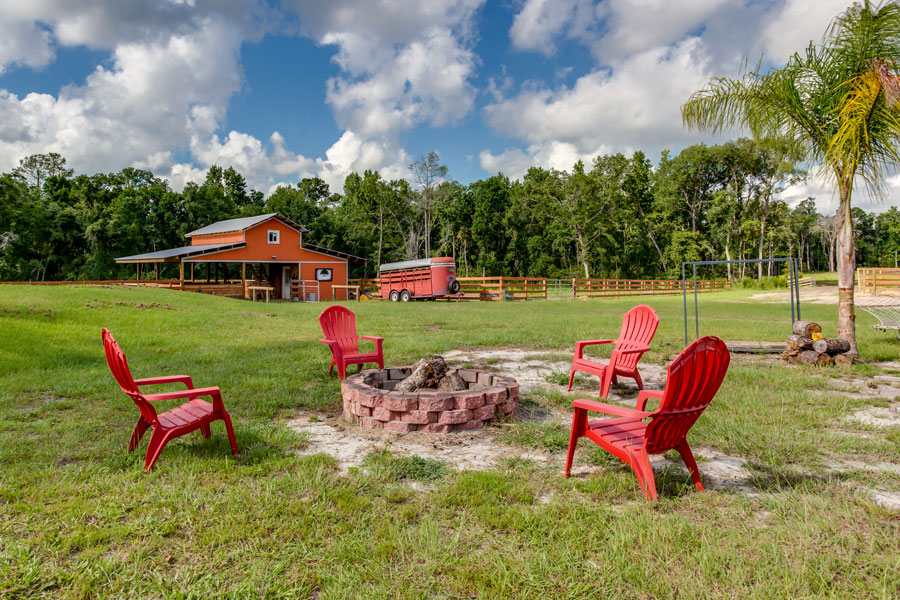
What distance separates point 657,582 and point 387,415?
2.43 m

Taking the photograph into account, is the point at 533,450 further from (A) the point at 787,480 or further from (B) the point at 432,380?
(A) the point at 787,480

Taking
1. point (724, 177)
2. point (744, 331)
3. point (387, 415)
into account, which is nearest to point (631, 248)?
point (724, 177)

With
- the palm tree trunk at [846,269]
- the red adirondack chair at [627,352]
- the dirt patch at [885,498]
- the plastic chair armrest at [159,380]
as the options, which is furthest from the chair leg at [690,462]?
the palm tree trunk at [846,269]

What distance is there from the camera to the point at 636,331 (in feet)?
18.6

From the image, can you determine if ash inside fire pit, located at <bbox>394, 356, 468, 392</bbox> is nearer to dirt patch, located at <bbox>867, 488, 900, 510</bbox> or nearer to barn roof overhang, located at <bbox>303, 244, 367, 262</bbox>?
dirt patch, located at <bbox>867, 488, 900, 510</bbox>

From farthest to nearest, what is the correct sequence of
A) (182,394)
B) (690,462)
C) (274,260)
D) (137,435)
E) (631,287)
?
(631,287)
(274,260)
(137,435)
(182,394)
(690,462)

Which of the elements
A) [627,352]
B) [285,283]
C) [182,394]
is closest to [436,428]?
[182,394]

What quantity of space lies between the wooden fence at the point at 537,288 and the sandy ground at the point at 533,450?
1975 cm

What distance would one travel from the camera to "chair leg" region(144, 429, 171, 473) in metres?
3.18

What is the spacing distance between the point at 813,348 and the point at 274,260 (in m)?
24.6

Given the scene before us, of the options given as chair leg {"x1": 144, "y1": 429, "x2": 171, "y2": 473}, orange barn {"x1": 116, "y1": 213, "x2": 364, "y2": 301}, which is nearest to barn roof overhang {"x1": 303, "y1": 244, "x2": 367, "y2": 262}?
orange barn {"x1": 116, "y1": 213, "x2": 364, "y2": 301}

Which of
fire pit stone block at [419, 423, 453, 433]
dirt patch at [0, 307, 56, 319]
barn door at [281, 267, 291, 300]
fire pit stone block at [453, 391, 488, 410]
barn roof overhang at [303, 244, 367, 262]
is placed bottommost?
fire pit stone block at [419, 423, 453, 433]

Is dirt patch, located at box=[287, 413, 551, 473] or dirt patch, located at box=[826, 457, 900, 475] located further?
dirt patch, located at box=[287, 413, 551, 473]

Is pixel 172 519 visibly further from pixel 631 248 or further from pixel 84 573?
pixel 631 248
